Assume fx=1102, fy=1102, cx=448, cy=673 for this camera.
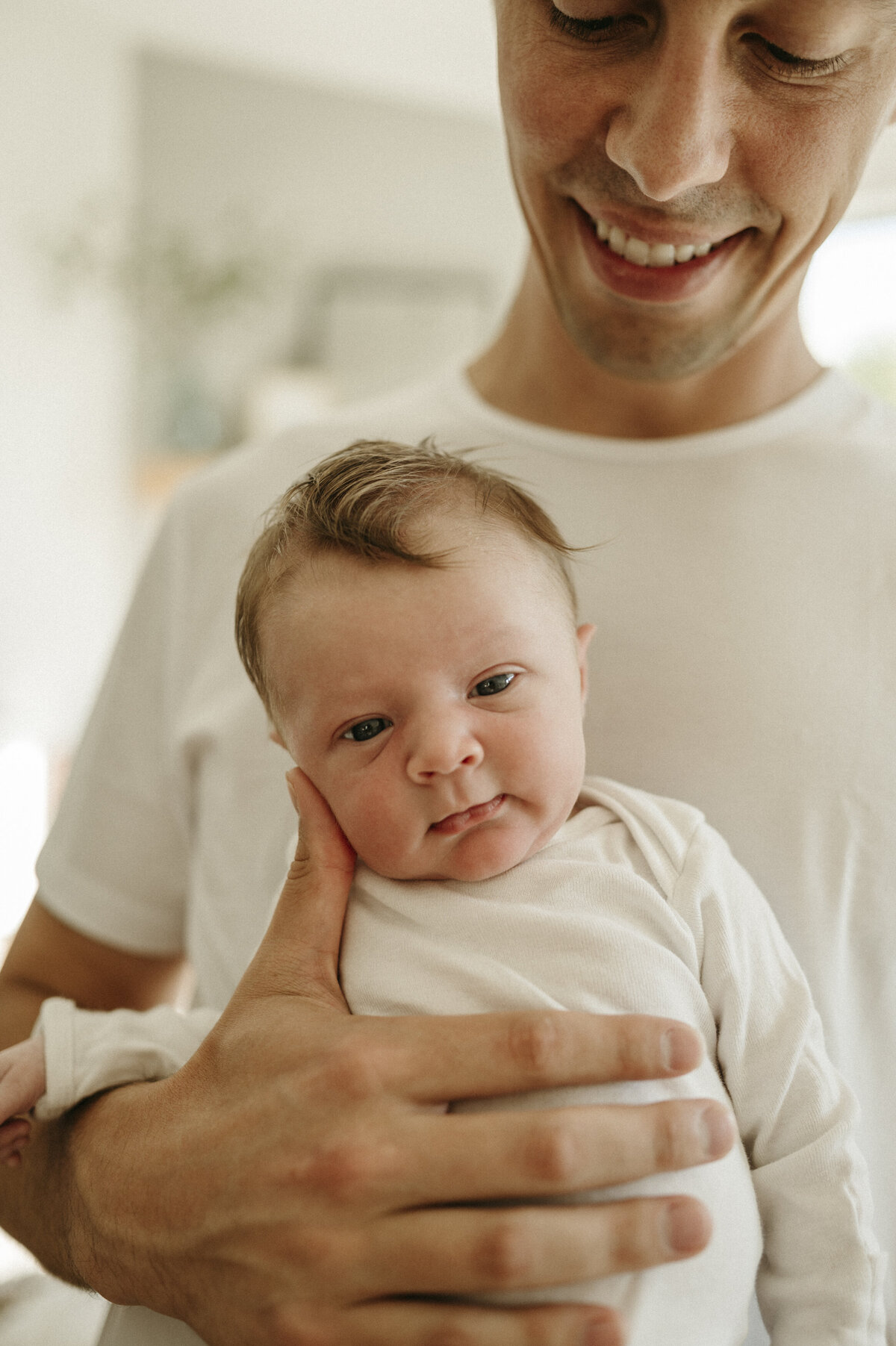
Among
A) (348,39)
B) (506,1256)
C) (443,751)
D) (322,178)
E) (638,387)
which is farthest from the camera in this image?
(322,178)

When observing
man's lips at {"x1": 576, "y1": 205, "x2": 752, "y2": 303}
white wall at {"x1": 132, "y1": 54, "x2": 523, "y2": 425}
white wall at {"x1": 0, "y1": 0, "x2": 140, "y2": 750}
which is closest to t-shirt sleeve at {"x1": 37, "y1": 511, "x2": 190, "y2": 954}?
man's lips at {"x1": 576, "y1": 205, "x2": 752, "y2": 303}

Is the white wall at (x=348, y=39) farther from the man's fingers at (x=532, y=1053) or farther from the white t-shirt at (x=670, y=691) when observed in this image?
the man's fingers at (x=532, y=1053)

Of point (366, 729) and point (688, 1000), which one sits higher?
point (366, 729)

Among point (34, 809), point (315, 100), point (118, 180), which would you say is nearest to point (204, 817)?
point (34, 809)

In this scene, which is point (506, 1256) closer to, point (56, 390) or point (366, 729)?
point (366, 729)

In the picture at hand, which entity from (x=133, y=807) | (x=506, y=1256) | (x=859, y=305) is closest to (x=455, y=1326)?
(x=506, y=1256)

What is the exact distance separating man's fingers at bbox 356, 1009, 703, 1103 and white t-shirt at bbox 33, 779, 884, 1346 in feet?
0.15

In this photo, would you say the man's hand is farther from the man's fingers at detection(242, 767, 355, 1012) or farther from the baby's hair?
the baby's hair

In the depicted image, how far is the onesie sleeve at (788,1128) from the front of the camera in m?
0.74

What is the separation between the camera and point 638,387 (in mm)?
1058

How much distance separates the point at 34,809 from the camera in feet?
12.3

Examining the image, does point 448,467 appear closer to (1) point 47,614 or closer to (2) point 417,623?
(2) point 417,623

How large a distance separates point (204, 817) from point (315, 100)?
15.4ft

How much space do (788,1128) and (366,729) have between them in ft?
1.36
